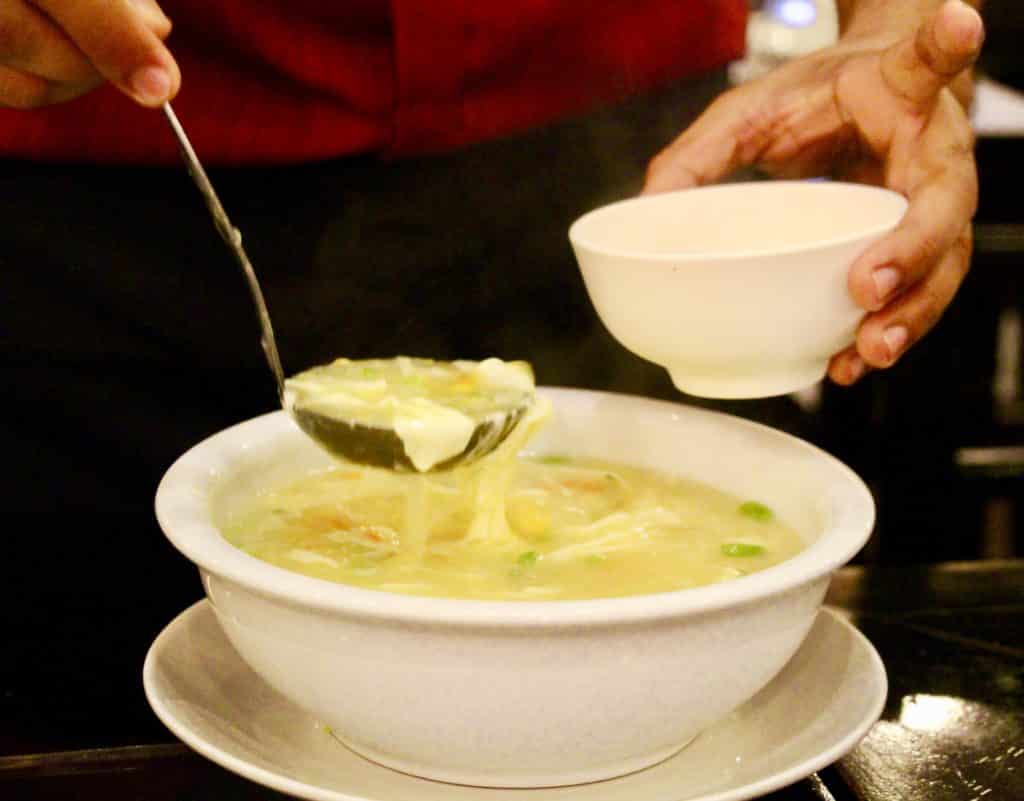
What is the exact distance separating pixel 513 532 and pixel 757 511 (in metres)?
0.29

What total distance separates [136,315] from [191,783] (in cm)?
87

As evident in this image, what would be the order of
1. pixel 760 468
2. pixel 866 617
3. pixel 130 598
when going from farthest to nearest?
pixel 130 598
pixel 866 617
pixel 760 468

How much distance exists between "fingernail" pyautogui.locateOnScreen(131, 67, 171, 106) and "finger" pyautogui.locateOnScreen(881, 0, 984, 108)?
0.86m

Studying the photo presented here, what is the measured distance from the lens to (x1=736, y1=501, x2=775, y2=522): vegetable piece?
4.63 feet

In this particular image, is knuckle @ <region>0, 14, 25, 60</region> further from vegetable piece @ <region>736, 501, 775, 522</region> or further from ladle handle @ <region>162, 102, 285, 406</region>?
vegetable piece @ <region>736, 501, 775, 522</region>

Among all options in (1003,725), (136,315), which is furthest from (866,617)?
(136,315)

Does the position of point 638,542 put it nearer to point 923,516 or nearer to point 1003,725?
point 1003,725

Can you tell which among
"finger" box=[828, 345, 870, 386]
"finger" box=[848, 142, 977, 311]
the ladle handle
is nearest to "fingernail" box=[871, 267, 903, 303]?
"finger" box=[848, 142, 977, 311]

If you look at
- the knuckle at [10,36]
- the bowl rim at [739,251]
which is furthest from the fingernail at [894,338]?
the knuckle at [10,36]

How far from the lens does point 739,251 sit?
4.65 ft

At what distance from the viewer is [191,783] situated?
44.8 inches

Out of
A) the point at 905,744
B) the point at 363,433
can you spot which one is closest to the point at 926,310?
the point at 905,744

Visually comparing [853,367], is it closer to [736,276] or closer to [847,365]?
[847,365]

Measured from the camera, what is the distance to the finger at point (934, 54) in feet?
4.57
